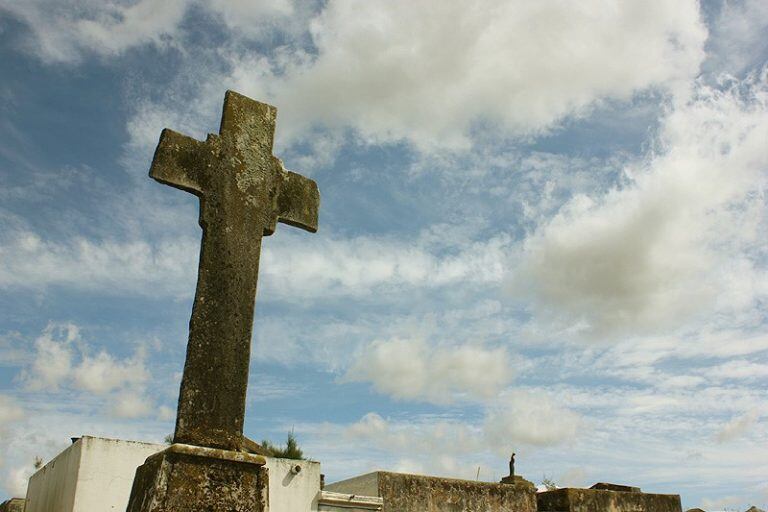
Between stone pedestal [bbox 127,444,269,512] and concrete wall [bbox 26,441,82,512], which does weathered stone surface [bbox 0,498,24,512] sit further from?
stone pedestal [bbox 127,444,269,512]

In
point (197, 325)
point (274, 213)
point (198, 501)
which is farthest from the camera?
point (274, 213)

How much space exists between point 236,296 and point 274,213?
77 centimetres

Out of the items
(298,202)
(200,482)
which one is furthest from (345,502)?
(200,482)

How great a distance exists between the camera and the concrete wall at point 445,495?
26.1ft

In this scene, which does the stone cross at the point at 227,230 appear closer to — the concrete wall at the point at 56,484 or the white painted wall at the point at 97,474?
the white painted wall at the point at 97,474

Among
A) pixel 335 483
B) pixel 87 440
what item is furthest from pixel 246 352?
pixel 87 440

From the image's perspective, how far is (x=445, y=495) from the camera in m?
8.03

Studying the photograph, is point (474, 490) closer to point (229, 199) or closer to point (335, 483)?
point (335, 483)

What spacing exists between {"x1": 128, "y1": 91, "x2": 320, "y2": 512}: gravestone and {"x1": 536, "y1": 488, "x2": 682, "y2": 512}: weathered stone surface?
5.07 metres

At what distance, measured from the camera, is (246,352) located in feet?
13.4

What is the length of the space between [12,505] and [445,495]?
868 centimetres

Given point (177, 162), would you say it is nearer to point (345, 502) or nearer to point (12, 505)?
point (345, 502)

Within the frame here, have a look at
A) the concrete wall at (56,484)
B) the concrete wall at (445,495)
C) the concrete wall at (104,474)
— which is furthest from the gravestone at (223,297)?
the concrete wall at (56,484)

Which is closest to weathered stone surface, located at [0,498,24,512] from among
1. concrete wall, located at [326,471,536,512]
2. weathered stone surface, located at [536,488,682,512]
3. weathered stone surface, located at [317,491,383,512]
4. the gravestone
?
weathered stone surface, located at [317,491,383,512]
